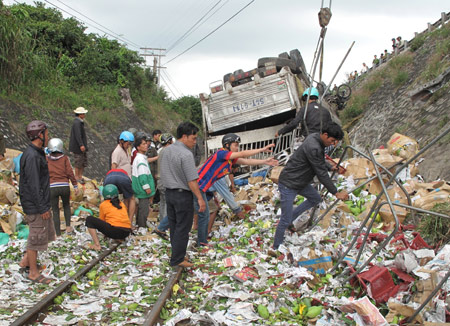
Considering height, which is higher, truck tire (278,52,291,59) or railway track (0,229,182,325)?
truck tire (278,52,291,59)

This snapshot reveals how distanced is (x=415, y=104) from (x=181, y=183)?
11315 mm

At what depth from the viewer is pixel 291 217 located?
5.04 meters

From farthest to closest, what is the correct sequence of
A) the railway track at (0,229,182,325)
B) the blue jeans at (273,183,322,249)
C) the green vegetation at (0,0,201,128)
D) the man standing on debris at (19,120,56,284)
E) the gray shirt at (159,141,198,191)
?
1. the green vegetation at (0,0,201,128)
2. the blue jeans at (273,183,322,249)
3. the gray shirt at (159,141,198,191)
4. the man standing on debris at (19,120,56,284)
5. the railway track at (0,229,182,325)

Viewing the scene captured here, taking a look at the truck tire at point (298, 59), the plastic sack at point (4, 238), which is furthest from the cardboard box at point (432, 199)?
the plastic sack at point (4, 238)

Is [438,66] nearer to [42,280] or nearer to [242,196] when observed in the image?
[242,196]

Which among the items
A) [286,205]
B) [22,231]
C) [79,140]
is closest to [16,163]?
[79,140]

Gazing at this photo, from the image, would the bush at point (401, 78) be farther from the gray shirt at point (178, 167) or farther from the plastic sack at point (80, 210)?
the gray shirt at point (178, 167)

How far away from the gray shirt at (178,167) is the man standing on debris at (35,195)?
1.41 metres

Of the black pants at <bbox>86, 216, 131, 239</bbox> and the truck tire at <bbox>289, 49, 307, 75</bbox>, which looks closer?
the black pants at <bbox>86, 216, 131, 239</bbox>

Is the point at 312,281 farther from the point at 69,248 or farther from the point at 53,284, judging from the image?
the point at 69,248

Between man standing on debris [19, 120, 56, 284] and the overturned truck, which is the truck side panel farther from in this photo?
man standing on debris [19, 120, 56, 284]

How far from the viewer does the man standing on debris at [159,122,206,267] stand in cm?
470

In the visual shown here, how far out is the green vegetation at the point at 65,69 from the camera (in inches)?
480

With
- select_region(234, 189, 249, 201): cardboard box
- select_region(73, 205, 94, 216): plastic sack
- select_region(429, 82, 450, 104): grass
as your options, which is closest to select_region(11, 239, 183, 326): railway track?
select_region(73, 205, 94, 216): plastic sack
